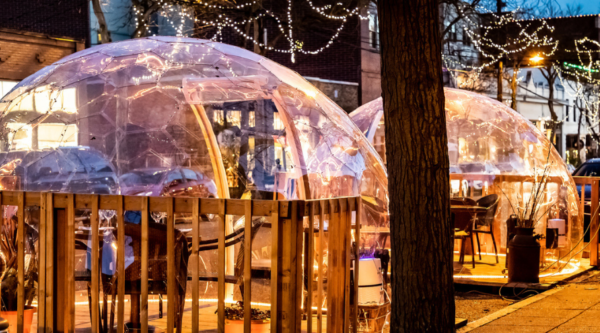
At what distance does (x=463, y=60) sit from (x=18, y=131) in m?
33.5

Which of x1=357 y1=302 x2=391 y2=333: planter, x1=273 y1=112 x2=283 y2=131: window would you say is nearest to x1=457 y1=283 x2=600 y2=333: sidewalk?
x1=357 y1=302 x2=391 y2=333: planter

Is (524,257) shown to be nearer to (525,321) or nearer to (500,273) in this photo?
(500,273)

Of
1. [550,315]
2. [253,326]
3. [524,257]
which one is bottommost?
[550,315]

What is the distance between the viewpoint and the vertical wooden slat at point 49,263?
535 centimetres

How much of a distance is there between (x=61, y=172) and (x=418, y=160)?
351cm

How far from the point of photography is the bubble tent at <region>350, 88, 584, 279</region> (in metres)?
11.5

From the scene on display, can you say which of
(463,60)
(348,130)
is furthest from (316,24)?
(348,130)

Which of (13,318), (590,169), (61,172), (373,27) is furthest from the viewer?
(373,27)

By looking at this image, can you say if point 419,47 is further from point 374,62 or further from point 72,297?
point 374,62

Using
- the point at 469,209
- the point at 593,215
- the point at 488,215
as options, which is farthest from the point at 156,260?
the point at 593,215

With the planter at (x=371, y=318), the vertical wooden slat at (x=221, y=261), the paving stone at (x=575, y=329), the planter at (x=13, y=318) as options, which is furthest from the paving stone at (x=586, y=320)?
the planter at (x=13, y=318)

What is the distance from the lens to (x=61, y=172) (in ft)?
22.1

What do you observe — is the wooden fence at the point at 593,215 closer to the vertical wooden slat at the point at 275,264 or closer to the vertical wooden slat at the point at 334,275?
the vertical wooden slat at the point at 334,275

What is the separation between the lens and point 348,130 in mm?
7910
